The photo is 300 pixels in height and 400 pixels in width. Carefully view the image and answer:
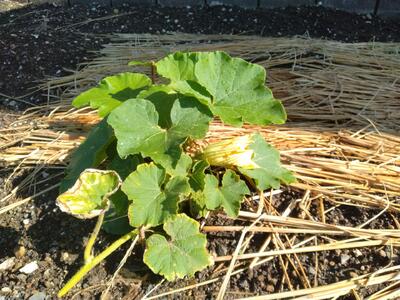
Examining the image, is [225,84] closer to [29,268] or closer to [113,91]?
[113,91]

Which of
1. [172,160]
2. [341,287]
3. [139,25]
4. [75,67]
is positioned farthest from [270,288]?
[139,25]

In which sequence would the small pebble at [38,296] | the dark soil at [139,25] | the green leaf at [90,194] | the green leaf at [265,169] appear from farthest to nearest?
the dark soil at [139,25] < the green leaf at [265,169] < the small pebble at [38,296] < the green leaf at [90,194]

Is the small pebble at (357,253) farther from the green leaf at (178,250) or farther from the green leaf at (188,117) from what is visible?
the green leaf at (188,117)

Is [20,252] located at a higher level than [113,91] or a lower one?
lower

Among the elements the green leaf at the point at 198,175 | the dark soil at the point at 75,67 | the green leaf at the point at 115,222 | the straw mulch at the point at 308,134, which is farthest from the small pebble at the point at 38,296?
the green leaf at the point at 198,175

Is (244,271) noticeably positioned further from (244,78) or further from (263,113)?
(244,78)

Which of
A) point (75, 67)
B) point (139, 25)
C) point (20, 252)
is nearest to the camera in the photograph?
point (20, 252)
